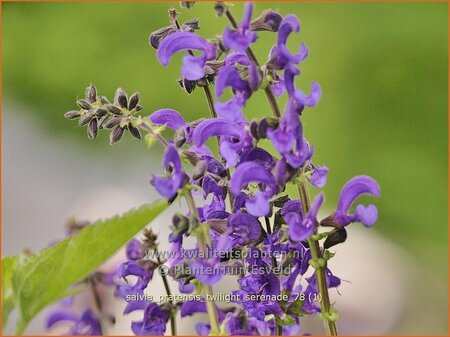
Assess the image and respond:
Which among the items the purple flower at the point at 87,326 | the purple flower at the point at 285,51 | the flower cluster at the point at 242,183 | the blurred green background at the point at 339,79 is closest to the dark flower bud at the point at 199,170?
the flower cluster at the point at 242,183

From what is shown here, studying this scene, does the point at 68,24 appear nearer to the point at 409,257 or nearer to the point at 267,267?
the point at 409,257

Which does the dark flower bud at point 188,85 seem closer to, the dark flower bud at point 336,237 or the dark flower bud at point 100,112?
the dark flower bud at point 100,112

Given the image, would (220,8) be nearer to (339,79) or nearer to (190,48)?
(190,48)

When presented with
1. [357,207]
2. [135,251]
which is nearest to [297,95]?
[357,207]

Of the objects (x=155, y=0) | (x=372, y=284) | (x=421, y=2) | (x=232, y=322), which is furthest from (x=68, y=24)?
(x=232, y=322)

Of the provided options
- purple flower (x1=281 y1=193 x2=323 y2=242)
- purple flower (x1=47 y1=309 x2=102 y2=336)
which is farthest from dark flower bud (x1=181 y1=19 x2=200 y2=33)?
purple flower (x1=47 y1=309 x2=102 y2=336)

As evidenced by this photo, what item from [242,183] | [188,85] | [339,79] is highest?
[339,79]
